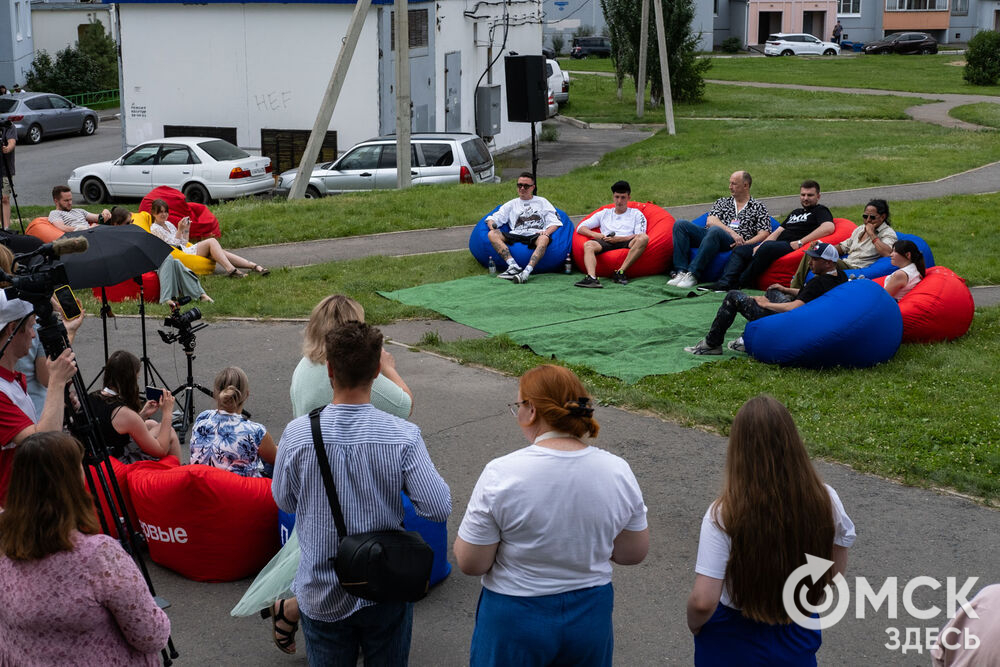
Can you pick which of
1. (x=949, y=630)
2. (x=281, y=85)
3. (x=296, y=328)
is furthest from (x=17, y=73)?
(x=949, y=630)

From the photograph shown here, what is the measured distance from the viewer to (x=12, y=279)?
4.56 metres

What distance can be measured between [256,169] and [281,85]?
3.85 m

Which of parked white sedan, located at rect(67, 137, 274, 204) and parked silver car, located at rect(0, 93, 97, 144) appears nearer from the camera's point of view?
parked white sedan, located at rect(67, 137, 274, 204)

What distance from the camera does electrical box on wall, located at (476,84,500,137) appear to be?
28844mm

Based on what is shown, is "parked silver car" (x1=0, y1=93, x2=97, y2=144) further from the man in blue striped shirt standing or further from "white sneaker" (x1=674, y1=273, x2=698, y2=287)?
the man in blue striped shirt standing

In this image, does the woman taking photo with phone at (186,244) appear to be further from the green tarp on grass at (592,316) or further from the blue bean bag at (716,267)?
the blue bean bag at (716,267)

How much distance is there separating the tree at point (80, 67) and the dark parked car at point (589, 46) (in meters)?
29.7

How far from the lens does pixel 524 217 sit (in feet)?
43.0

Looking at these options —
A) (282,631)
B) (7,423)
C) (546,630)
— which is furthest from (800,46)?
(546,630)

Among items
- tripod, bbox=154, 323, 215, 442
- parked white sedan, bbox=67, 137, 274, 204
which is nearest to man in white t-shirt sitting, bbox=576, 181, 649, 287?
tripod, bbox=154, 323, 215, 442

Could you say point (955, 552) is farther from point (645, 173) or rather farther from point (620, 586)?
point (645, 173)

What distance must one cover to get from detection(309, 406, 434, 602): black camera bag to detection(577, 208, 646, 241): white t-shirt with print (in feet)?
31.0

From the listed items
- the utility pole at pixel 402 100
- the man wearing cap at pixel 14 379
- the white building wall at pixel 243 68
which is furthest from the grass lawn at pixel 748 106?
the man wearing cap at pixel 14 379

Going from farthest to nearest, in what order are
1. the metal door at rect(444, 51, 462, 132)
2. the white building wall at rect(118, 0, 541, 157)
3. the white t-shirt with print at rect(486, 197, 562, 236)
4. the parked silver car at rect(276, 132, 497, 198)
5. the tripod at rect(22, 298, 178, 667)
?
1. the metal door at rect(444, 51, 462, 132)
2. the white building wall at rect(118, 0, 541, 157)
3. the parked silver car at rect(276, 132, 497, 198)
4. the white t-shirt with print at rect(486, 197, 562, 236)
5. the tripod at rect(22, 298, 178, 667)
